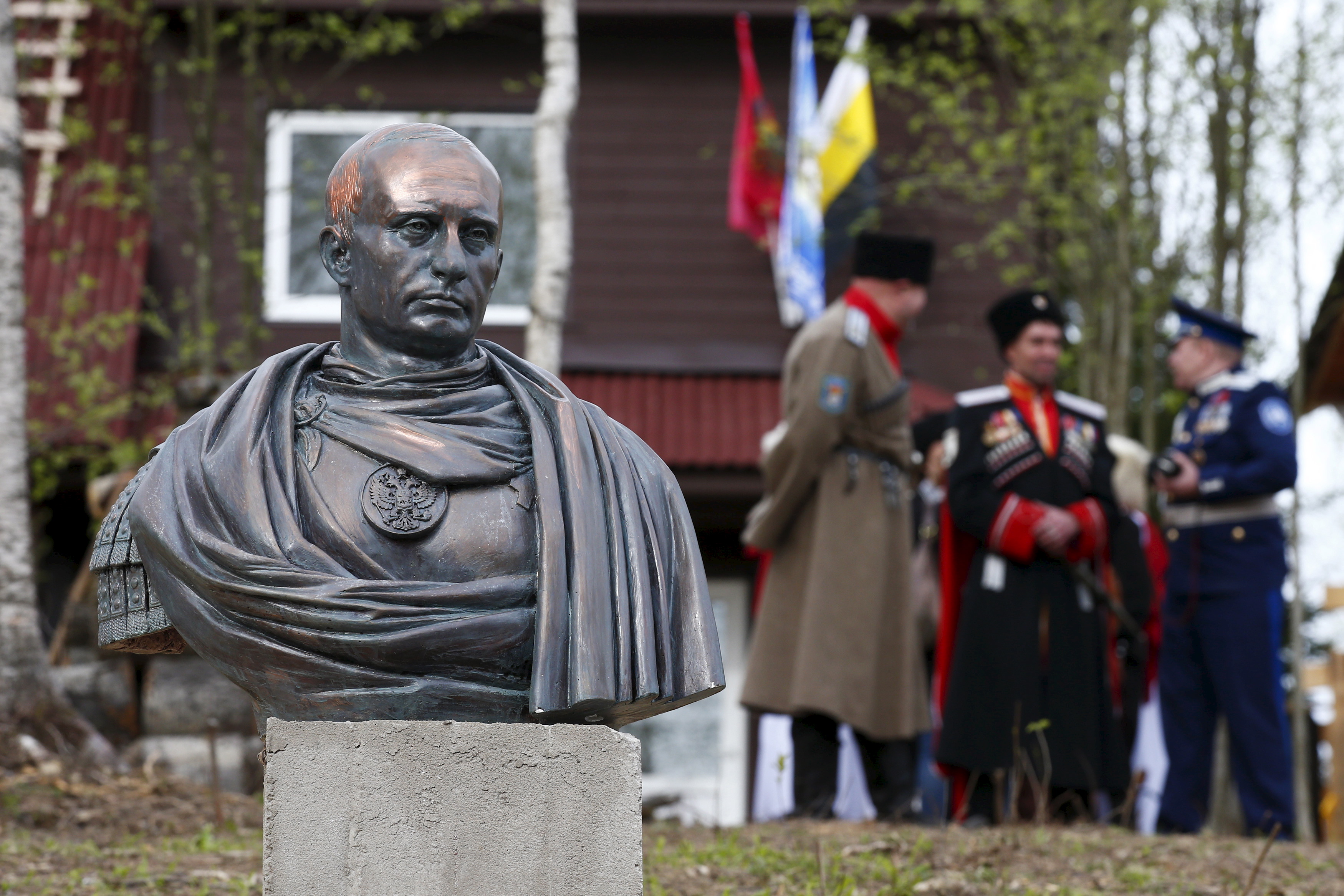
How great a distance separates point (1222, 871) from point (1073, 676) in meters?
1.38

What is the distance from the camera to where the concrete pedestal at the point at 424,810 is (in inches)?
112

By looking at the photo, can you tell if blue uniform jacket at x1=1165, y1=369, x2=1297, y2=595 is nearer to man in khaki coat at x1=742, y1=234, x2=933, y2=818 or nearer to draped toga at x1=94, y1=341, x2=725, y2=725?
man in khaki coat at x1=742, y1=234, x2=933, y2=818

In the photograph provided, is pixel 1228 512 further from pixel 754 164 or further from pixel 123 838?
pixel 754 164

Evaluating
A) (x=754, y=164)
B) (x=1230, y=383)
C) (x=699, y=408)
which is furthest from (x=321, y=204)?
(x=1230, y=383)

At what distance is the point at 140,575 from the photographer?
10.1ft

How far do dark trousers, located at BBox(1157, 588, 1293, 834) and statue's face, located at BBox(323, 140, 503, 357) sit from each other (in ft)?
14.2

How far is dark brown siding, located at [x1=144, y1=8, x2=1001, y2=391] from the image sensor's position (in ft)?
38.0

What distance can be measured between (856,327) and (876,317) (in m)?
0.28

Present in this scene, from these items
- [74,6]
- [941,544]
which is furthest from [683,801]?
[74,6]

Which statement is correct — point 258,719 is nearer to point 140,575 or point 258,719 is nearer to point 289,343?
point 140,575

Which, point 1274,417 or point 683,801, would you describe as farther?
point 683,801

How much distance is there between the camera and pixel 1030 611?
21.3ft

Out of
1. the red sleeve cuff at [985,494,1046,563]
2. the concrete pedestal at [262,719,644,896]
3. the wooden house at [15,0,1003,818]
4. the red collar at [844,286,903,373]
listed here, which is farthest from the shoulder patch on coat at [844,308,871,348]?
the wooden house at [15,0,1003,818]

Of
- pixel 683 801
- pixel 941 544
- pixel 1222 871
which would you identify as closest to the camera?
pixel 1222 871
